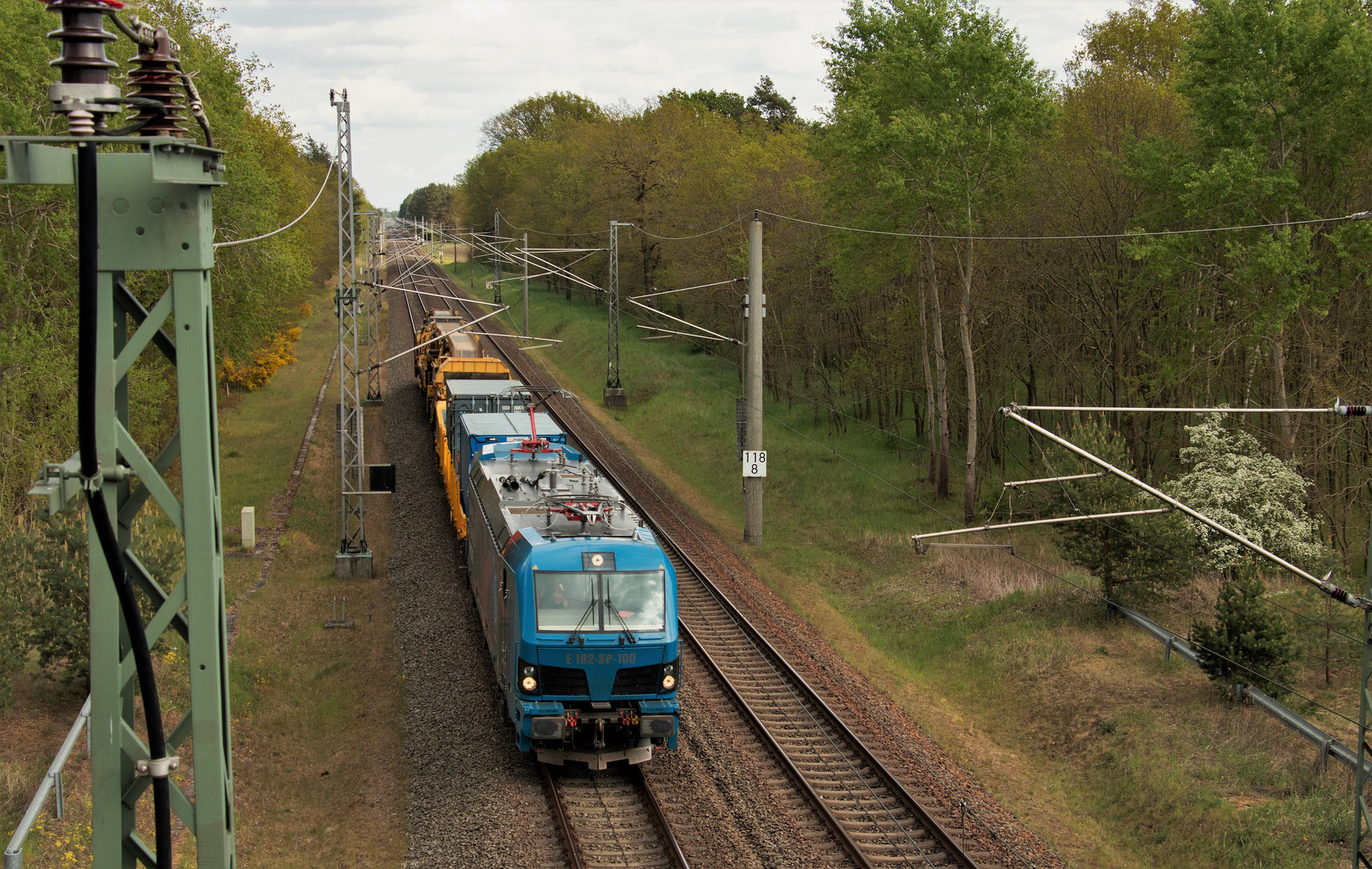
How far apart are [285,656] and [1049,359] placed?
26.2m

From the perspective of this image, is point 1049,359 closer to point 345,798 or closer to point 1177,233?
point 1177,233

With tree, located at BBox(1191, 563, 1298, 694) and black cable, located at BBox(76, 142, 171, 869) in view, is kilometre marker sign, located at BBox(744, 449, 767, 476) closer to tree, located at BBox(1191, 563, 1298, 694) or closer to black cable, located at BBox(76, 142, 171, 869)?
tree, located at BBox(1191, 563, 1298, 694)

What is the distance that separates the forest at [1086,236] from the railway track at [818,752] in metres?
10.1

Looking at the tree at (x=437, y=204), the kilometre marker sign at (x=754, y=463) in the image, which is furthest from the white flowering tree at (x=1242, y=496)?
the tree at (x=437, y=204)

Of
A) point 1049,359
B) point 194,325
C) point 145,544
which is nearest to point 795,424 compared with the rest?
point 1049,359

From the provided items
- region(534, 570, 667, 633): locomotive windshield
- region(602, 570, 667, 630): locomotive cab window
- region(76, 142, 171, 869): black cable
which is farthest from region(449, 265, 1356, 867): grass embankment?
region(76, 142, 171, 869): black cable

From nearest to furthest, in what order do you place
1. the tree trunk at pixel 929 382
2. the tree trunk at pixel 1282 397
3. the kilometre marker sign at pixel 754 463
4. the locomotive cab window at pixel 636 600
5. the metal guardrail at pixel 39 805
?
1. the metal guardrail at pixel 39 805
2. the locomotive cab window at pixel 636 600
3. the tree trunk at pixel 1282 397
4. the kilometre marker sign at pixel 754 463
5. the tree trunk at pixel 929 382

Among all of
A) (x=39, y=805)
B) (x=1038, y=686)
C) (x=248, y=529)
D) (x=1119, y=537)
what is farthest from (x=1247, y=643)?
(x=248, y=529)

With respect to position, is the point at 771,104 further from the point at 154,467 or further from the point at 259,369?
the point at 154,467

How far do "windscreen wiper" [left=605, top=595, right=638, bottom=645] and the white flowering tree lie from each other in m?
12.2

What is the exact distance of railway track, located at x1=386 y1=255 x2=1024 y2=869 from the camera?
1207 cm

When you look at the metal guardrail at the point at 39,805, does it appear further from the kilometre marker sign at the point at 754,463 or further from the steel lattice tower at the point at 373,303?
the steel lattice tower at the point at 373,303

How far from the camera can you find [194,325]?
16.4ft

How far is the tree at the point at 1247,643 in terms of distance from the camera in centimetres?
1548
